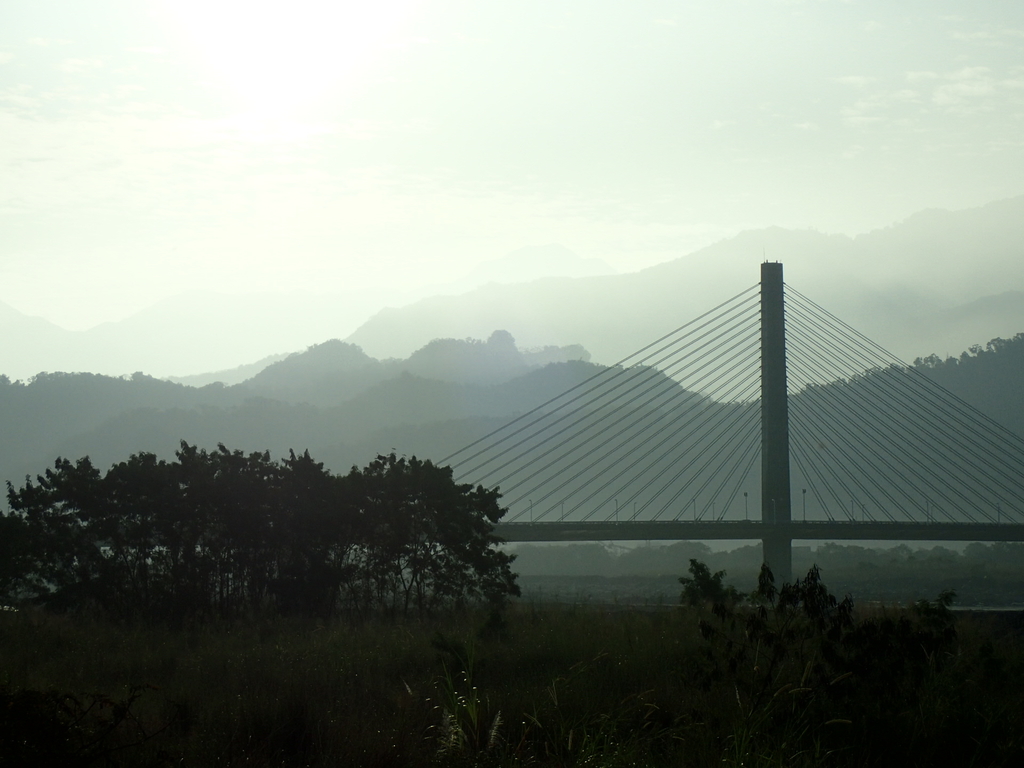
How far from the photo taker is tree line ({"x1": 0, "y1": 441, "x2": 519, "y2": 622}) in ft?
62.1

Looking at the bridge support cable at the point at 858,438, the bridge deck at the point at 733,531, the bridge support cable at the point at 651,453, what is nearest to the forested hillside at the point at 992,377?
the bridge support cable at the point at 858,438

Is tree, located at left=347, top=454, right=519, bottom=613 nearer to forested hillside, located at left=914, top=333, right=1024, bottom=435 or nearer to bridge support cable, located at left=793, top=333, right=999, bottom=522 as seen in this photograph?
bridge support cable, located at left=793, top=333, right=999, bottom=522

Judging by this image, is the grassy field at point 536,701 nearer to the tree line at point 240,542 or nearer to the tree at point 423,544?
the tree line at point 240,542

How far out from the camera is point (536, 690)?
8703 mm

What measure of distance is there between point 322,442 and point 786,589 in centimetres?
17421

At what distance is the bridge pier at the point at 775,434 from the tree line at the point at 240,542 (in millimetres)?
21211

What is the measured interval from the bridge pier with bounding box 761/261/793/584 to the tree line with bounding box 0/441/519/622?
Result: 21.2 meters

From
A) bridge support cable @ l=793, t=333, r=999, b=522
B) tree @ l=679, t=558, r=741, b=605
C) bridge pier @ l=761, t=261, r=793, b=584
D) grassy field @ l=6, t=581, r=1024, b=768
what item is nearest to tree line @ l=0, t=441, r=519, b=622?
tree @ l=679, t=558, r=741, b=605

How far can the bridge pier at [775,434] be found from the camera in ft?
132

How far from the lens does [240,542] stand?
787 inches

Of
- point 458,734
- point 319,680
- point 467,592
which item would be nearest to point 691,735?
point 458,734

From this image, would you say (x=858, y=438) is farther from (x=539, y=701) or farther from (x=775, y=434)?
(x=539, y=701)

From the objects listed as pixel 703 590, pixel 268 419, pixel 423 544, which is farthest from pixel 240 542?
pixel 268 419

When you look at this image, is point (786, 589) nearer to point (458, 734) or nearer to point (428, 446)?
point (458, 734)
